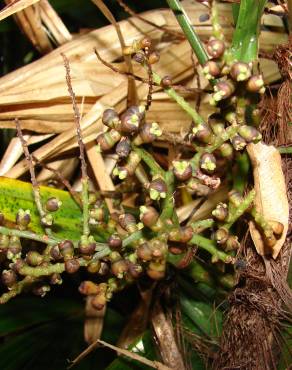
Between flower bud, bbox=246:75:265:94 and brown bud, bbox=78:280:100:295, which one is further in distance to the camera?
brown bud, bbox=78:280:100:295

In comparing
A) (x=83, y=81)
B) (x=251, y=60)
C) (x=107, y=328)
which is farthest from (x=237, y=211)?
(x=107, y=328)

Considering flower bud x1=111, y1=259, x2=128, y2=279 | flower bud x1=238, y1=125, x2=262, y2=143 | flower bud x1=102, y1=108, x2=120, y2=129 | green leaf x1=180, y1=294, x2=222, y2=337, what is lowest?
green leaf x1=180, y1=294, x2=222, y2=337

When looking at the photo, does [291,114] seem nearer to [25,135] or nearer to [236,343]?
[236,343]

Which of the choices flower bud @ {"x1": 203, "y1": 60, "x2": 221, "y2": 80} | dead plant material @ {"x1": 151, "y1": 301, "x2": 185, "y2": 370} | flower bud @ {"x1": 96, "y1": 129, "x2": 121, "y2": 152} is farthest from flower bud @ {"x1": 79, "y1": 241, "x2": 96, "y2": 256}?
dead plant material @ {"x1": 151, "y1": 301, "x2": 185, "y2": 370}

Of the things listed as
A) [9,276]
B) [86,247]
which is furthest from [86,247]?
[9,276]

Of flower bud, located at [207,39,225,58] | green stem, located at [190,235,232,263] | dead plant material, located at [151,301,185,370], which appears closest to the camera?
flower bud, located at [207,39,225,58]

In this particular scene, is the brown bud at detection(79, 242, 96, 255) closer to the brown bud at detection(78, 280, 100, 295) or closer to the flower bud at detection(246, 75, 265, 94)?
the brown bud at detection(78, 280, 100, 295)
